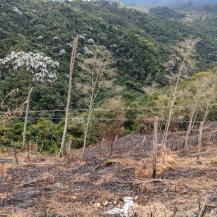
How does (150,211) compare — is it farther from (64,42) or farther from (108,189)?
(64,42)

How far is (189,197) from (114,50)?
224 ft

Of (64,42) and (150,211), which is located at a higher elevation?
(64,42)

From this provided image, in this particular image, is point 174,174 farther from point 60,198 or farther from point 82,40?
point 82,40

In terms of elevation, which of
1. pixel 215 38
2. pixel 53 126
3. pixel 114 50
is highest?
pixel 215 38

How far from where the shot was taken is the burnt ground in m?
13.4

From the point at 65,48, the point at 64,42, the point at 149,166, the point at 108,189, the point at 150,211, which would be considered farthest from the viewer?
the point at 64,42

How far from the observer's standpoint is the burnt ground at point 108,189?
13.4 metres

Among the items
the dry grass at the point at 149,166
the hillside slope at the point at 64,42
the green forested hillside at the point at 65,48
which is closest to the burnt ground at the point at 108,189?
the dry grass at the point at 149,166

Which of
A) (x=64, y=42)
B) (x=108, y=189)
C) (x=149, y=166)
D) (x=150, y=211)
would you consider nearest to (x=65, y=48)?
(x=64, y=42)

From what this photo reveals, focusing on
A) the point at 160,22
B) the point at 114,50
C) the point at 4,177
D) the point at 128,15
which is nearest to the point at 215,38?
the point at 160,22

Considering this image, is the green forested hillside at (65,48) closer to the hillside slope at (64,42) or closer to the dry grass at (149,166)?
the hillside slope at (64,42)

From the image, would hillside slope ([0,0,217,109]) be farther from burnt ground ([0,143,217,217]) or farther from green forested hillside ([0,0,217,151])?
burnt ground ([0,143,217,217])

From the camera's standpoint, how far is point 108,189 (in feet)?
52.8

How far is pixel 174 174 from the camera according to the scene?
59.8ft
